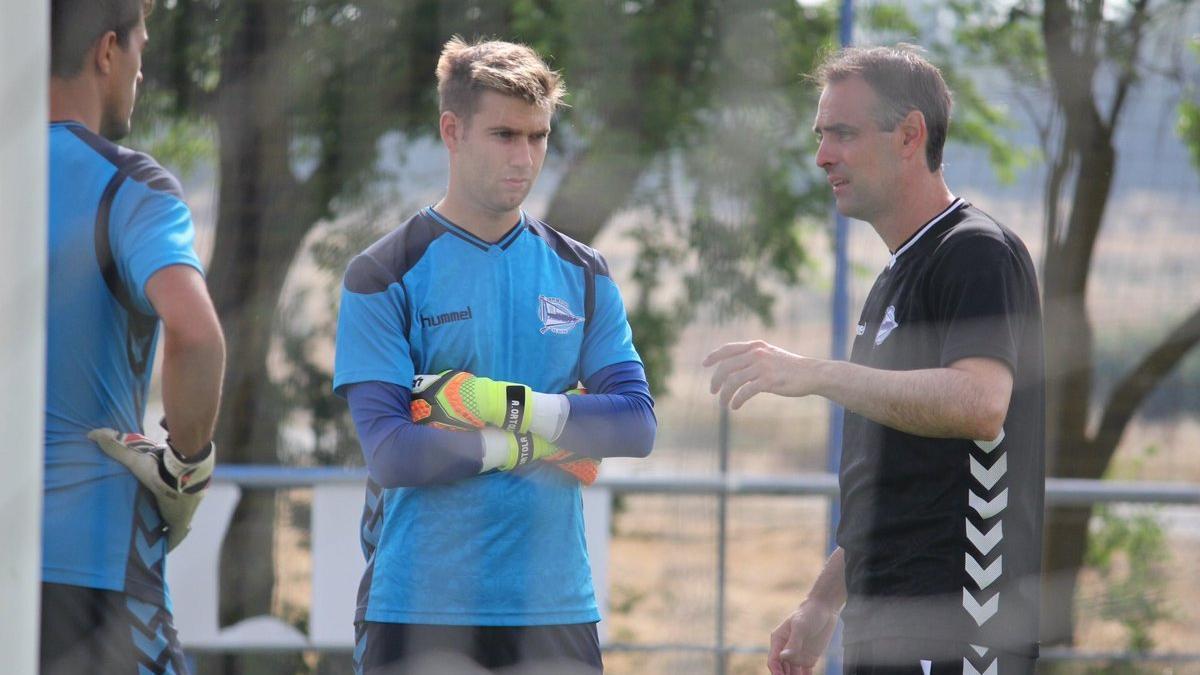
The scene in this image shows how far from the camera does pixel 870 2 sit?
366 centimetres

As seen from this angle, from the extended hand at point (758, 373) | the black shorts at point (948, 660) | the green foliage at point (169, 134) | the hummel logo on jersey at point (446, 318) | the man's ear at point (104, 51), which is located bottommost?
the black shorts at point (948, 660)

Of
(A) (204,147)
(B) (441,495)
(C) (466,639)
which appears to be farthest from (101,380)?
(A) (204,147)

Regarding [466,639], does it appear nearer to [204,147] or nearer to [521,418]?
[521,418]

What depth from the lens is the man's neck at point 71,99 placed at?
1.74 m

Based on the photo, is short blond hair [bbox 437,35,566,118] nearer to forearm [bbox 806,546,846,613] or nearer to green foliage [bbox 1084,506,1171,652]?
forearm [bbox 806,546,846,613]

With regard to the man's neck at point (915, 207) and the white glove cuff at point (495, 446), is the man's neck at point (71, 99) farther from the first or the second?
the man's neck at point (915, 207)

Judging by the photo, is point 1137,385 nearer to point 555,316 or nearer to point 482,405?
point 555,316

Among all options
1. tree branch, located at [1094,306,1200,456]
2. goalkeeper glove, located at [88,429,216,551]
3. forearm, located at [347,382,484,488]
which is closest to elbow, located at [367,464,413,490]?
forearm, located at [347,382,484,488]

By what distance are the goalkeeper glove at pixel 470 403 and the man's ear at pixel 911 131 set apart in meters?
0.64

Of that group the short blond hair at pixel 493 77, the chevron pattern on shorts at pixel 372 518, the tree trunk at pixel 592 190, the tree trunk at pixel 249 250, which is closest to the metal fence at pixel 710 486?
the tree trunk at pixel 249 250

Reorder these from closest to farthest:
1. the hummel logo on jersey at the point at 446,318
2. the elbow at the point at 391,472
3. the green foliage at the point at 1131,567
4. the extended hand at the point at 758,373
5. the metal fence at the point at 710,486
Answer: the extended hand at the point at 758,373 → the elbow at the point at 391,472 → the hummel logo on jersey at the point at 446,318 → the metal fence at the point at 710,486 → the green foliage at the point at 1131,567

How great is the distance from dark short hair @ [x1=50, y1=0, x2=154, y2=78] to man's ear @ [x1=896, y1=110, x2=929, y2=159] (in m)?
1.07

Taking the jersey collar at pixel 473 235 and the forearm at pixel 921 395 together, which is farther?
the jersey collar at pixel 473 235

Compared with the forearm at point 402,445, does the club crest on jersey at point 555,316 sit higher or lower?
higher
